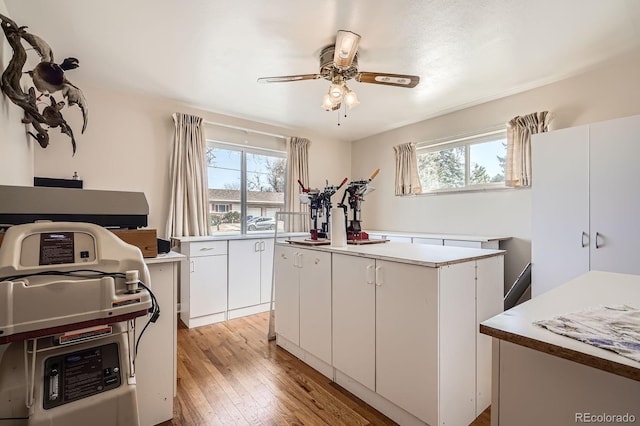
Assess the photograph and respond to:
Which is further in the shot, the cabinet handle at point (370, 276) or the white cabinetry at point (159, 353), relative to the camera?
the cabinet handle at point (370, 276)

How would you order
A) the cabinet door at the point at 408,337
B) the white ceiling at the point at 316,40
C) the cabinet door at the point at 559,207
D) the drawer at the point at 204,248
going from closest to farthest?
the cabinet door at the point at 408,337 → the white ceiling at the point at 316,40 → the cabinet door at the point at 559,207 → the drawer at the point at 204,248

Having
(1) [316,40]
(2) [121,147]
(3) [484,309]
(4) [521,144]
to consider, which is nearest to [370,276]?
(3) [484,309]

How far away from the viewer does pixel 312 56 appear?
8.23 ft

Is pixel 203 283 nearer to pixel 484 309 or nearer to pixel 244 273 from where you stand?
pixel 244 273

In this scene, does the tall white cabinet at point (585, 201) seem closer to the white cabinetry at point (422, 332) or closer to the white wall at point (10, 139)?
the white cabinetry at point (422, 332)

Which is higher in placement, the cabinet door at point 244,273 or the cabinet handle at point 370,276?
the cabinet handle at point 370,276

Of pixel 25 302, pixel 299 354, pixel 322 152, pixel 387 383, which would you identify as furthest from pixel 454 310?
pixel 322 152

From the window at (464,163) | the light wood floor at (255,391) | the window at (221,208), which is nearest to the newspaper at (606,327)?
the light wood floor at (255,391)

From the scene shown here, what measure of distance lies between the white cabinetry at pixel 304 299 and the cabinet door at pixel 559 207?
6.97 ft

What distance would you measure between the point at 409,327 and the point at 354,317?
1.40 feet

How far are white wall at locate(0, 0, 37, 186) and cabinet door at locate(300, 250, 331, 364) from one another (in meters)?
1.94

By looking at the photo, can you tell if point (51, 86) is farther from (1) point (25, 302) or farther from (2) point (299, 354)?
(2) point (299, 354)

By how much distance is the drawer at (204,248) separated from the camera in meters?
3.19

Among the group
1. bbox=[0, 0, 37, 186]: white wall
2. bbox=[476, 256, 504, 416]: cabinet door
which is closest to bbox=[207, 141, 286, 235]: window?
bbox=[0, 0, 37, 186]: white wall
